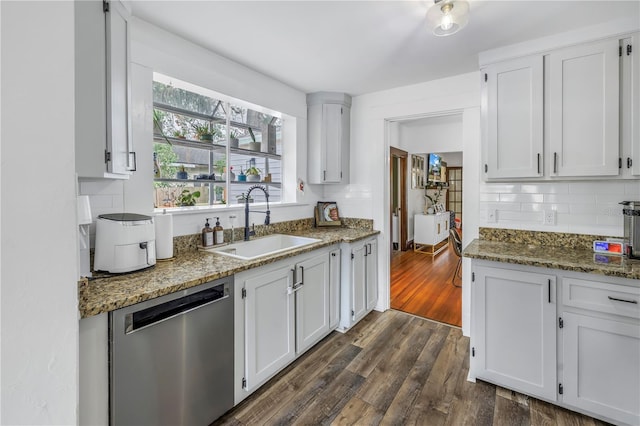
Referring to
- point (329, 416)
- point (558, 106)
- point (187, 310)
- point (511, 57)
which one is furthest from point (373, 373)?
point (511, 57)

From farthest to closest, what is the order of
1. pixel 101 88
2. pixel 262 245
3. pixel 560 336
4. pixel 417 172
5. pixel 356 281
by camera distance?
1. pixel 417 172
2. pixel 356 281
3. pixel 262 245
4. pixel 560 336
5. pixel 101 88

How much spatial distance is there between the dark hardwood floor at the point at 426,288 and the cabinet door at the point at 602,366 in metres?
1.21

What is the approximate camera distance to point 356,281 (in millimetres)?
2918

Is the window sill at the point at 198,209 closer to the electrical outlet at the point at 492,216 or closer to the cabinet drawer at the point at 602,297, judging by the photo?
the electrical outlet at the point at 492,216

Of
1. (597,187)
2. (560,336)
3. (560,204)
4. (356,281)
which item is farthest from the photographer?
(356,281)

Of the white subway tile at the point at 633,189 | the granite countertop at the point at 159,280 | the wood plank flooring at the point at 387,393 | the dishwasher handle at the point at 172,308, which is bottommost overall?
the wood plank flooring at the point at 387,393

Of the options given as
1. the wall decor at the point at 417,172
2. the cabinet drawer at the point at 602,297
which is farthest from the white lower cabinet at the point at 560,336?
the wall decor at the point at 417,172

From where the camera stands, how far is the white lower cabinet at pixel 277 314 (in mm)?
1863

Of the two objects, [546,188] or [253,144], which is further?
[253,144]

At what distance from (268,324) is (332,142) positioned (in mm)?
2078

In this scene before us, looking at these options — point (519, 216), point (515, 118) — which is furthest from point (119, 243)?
point (519, 216)

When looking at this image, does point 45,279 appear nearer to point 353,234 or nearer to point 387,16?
point 387,16

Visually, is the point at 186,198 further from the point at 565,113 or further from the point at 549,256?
the point at 565,113

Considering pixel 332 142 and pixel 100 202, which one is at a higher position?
pixel 332 142
